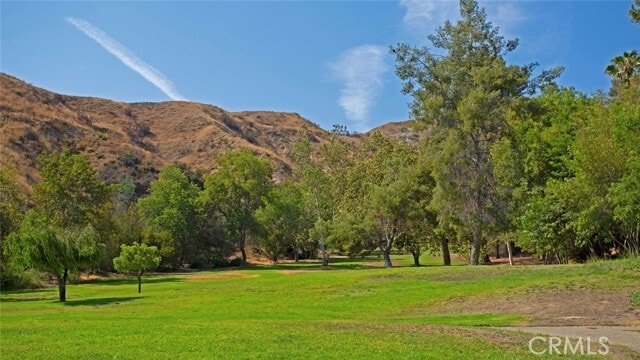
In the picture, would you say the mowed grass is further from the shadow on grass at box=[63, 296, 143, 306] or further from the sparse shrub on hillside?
the sparse shrub on hillside

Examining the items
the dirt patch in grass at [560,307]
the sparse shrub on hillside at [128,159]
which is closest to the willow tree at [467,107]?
the dirt patch in grass at [560,307]

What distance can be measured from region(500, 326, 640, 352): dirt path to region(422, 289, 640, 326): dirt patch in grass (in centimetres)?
104

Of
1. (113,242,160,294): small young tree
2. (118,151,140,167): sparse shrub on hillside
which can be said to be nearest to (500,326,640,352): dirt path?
(113,242,160,294): small young tree

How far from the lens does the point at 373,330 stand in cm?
1898

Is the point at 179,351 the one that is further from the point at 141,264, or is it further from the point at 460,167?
the point at 460,167

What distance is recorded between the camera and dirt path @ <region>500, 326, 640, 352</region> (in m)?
16.1

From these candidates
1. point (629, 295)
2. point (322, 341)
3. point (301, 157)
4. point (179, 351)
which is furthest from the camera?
point (301, 157)

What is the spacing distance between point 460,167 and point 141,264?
1028 inches

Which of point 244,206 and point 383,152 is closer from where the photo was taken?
point 383,152

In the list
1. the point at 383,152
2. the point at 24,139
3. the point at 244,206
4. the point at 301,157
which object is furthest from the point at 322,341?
the point at 24,139

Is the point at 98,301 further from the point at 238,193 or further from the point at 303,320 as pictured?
the point at 238,193

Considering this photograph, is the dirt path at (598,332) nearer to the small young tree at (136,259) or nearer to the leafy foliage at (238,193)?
the small young tree at (136,259)

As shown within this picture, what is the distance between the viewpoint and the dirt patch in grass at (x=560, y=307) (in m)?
20.8

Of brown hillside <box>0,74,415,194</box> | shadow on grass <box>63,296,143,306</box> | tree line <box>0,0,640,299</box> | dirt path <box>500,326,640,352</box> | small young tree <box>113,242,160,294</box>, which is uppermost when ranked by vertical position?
brown hillside <box>0,74,415,194</box>
